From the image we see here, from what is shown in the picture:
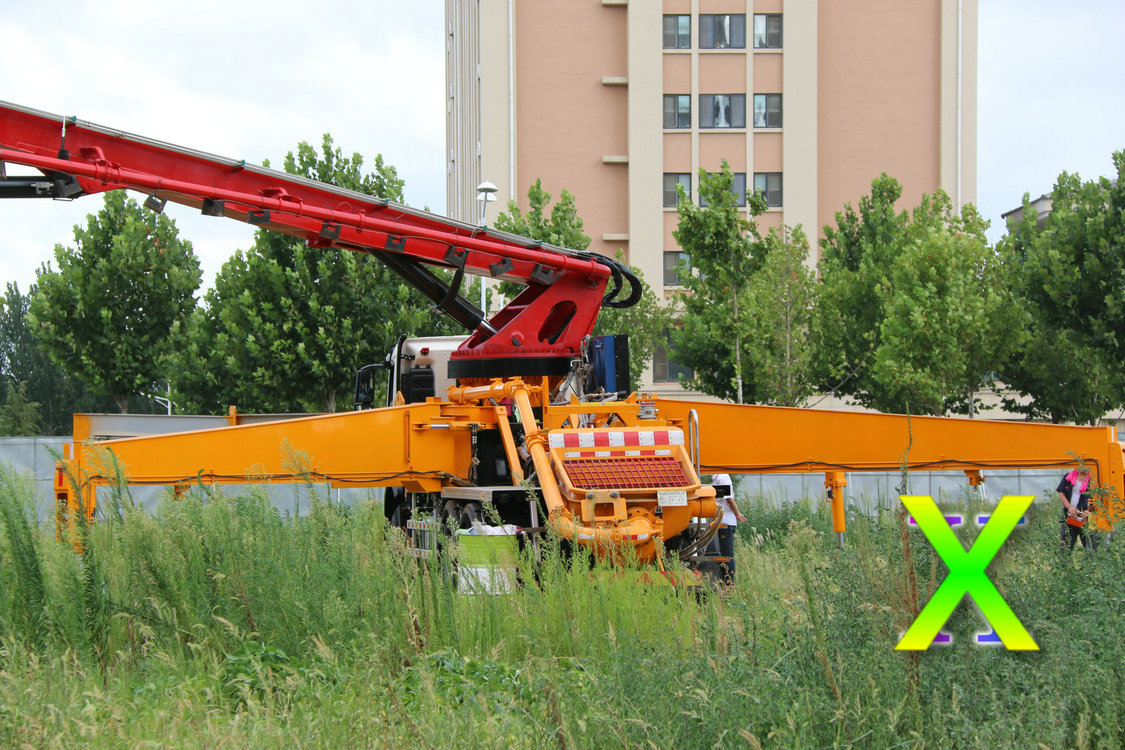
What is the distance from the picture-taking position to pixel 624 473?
28.7ft

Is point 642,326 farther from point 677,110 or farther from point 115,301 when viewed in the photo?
point 677,110

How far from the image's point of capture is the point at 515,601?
6.29 m

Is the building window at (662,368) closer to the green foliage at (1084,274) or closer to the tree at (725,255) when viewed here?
the tree at (725,255)

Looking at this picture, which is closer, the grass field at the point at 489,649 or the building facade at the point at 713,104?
the grass field at the point at 489,649

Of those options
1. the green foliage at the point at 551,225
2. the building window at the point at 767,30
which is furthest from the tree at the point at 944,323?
the building window at the point at 767,30

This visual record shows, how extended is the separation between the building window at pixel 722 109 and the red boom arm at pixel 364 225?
34811 mm

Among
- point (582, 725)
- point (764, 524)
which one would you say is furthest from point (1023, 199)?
point (582, 725)

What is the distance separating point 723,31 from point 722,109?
3.19 m

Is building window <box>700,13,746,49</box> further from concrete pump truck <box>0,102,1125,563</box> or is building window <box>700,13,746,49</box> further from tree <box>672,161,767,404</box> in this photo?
concrete pump truck <box>0,102,1125,563</box>

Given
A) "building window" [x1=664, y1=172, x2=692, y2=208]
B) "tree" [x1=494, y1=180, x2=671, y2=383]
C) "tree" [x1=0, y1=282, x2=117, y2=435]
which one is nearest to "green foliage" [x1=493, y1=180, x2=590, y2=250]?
"tree" [x1=494, y1=180, x2=671, y2=383]

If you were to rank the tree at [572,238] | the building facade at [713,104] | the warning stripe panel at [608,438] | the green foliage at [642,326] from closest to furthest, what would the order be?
the warning stripe panel at [608,438] → the tree at [572,238] → the green foliage at [642,326] → the building facade at [713,104]

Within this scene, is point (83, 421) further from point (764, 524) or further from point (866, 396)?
point (866, 396)

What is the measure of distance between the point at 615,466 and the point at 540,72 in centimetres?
3841

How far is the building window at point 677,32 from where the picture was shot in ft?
148
